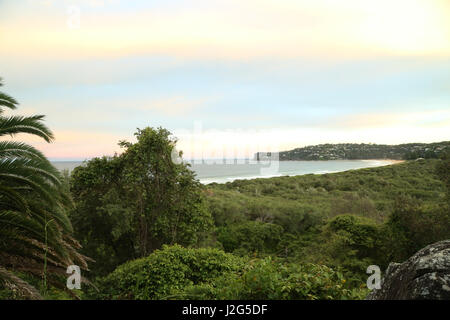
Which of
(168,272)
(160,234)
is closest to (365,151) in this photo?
(160,234)

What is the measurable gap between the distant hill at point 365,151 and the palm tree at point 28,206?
53591mm

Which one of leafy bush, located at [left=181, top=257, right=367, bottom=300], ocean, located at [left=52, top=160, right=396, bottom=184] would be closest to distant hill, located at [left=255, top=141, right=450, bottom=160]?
ocean, located at [left=52, top=160, right=396, bottom=184]

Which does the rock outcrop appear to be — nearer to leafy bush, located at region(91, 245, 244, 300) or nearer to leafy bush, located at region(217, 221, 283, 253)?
leafy bush, located at region(91, 245, 244, 300)

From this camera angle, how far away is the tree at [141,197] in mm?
12820

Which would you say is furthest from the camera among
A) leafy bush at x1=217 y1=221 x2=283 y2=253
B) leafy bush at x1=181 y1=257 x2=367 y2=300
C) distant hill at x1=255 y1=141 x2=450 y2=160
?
distant hill at x1=255 y1=141 x2=450 y2=160

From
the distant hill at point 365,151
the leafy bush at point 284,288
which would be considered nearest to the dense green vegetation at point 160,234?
the leafy bush at point 284,288

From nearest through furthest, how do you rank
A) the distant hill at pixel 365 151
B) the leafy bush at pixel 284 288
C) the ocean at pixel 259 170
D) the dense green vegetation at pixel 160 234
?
the leafy bush at pixel 284 288, the dense green vegetation at pixel 160 234, the distant hill at pixel 365 151, the ocean at pixel 259 170

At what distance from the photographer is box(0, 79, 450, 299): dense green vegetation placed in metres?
4.80

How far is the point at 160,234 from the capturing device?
1339 centimetres

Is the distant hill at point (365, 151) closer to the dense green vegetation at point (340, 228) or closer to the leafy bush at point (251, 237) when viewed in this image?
the dense green vegetation at point (340, 228)

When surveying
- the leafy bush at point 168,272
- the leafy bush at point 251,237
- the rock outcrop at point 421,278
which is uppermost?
the rock outcrop at point 421,278

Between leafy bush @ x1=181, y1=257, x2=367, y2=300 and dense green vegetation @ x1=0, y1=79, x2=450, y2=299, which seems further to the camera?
dense green vegetation @ x1=0, y1=79, x2=450, y2=299

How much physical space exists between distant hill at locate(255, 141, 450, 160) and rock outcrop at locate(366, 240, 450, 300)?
52690 millimetres

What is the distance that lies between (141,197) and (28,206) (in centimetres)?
752
